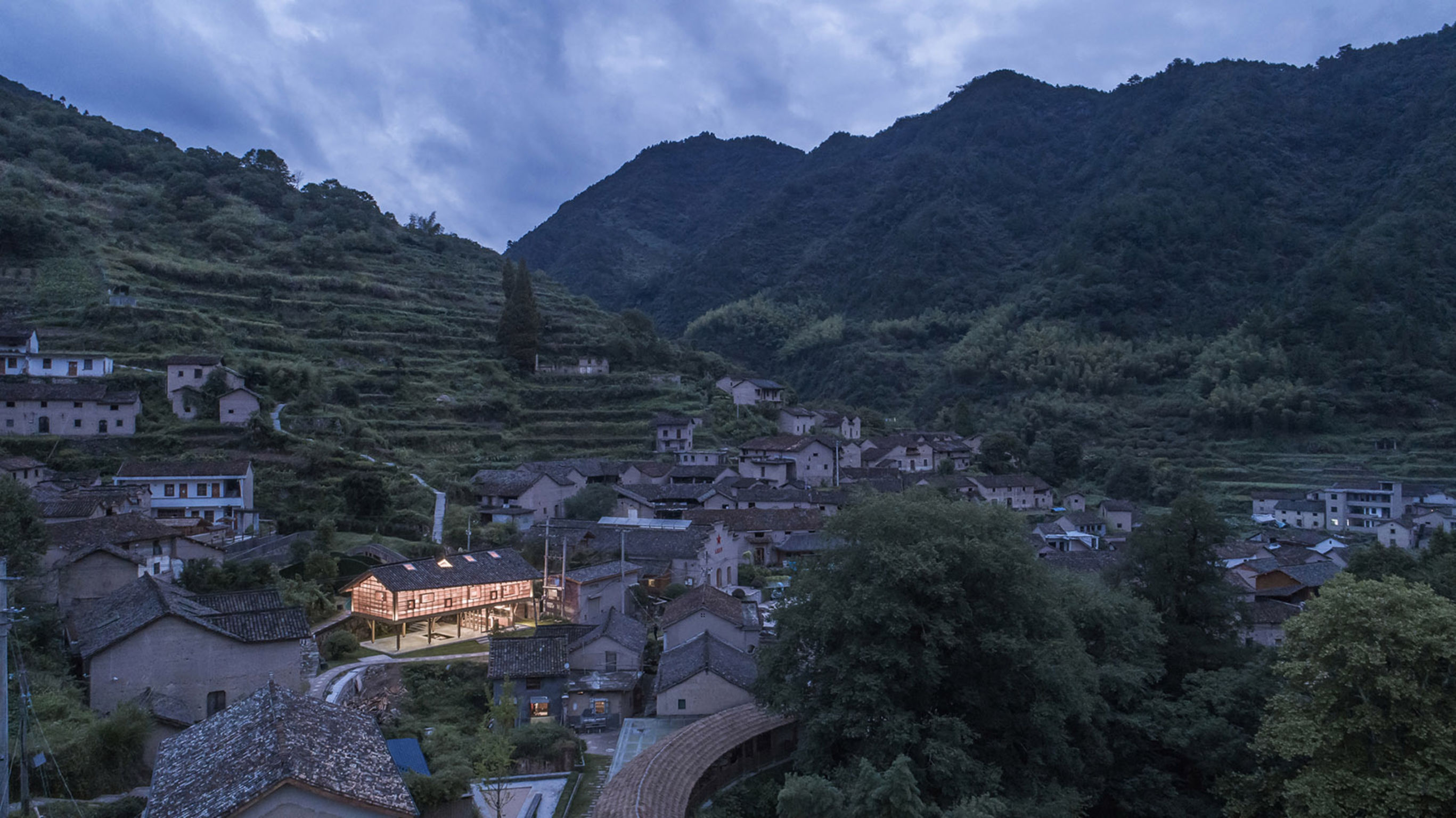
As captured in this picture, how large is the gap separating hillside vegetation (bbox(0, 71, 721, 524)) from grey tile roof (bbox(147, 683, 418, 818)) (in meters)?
23.0

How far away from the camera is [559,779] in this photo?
55.0ft

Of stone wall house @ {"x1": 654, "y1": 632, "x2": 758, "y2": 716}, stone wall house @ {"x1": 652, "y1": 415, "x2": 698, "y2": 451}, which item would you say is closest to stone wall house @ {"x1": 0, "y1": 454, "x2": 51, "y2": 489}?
stone wall house @ {"x1": 654, "y1": 632, "x2": 758, "y2": 716}

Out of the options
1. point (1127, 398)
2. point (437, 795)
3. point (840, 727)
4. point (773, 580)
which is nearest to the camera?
point (437, 795)

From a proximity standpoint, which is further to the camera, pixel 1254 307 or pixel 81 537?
pixel 1254 307

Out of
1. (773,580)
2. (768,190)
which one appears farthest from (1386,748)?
(768,190)

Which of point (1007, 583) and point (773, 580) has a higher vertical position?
point (1007, 583)

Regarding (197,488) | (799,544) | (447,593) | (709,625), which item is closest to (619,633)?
(709,625)

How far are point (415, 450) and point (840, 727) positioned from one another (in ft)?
104

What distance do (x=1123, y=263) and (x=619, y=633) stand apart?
8433 cm

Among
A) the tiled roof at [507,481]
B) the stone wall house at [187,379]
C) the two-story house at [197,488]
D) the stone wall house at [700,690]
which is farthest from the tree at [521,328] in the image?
the stone wall house at [700,690]

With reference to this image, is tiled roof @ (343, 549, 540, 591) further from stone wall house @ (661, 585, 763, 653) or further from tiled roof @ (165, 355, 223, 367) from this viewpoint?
tiled roof @ (165, 355, 223, 367)

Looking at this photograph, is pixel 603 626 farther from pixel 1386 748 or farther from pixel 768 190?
pixel 768 190

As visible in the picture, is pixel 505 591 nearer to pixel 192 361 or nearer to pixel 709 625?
pixel 709 625

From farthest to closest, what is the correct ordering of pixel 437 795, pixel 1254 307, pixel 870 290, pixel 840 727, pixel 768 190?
pixel 768 190
pixel 870 290
pixel 1254 307
pixel 840 727
pixel 437 795
